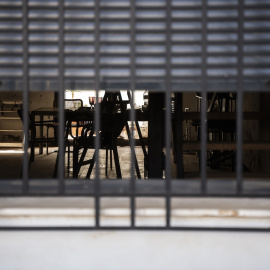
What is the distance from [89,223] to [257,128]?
330cm

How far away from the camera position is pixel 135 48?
1559 mm

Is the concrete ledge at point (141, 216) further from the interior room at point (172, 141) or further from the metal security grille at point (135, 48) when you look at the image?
the interior room at point (172, 141)

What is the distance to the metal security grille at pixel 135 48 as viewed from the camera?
1.52 metres

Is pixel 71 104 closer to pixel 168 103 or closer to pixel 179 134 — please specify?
pixel 179 134

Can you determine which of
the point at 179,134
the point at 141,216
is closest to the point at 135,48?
the point at 141,216

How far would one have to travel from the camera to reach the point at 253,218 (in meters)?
1.51

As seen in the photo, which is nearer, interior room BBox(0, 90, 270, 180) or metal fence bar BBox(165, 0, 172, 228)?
metal fence bar BBox(165, 0, 172, 228)

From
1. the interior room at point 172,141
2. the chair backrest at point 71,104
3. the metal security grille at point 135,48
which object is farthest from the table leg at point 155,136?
the chair backrest at point 71,104

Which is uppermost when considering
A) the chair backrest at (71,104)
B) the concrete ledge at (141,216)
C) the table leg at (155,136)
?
the chair backrest at (71,104)

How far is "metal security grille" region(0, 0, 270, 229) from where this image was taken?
4.98ft

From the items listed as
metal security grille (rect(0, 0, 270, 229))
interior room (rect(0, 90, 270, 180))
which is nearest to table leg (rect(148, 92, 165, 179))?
interior room (rect(0, 90, 270, 180))

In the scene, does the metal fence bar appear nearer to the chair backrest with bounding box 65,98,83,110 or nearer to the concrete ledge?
the concrete ledge
